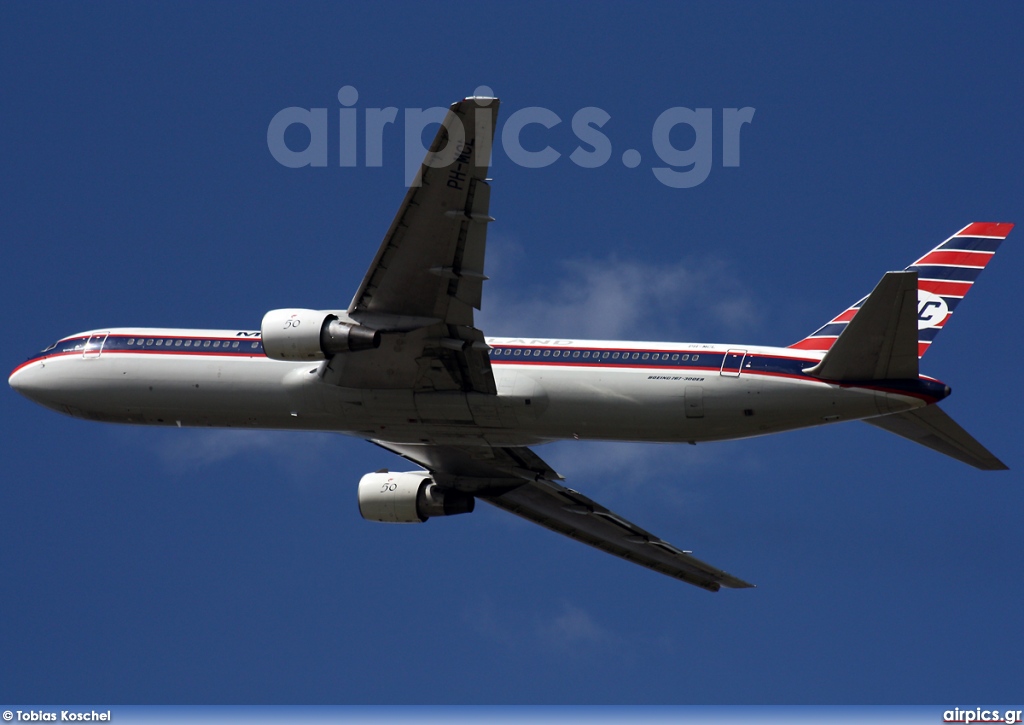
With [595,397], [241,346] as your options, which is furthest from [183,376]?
[595,397]

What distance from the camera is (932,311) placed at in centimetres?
4553

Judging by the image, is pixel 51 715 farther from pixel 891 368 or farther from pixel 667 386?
pixel 891 368

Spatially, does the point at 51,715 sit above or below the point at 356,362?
below

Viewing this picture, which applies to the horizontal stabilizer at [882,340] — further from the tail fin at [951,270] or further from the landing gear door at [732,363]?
the tail fin at [951,270]

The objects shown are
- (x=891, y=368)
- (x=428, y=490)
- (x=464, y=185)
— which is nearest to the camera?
(x=464, y=185)

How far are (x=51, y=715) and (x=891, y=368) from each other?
86.8 feet

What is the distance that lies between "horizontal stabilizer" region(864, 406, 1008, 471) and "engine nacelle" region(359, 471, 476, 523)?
16.2m

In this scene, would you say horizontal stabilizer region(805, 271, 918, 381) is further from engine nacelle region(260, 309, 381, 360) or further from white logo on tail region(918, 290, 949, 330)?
engine nacelle region(260, 309, 381, 360)

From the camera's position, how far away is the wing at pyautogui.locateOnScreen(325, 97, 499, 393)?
38.0 metres

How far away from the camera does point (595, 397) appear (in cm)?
4456

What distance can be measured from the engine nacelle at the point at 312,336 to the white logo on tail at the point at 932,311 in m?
16.7

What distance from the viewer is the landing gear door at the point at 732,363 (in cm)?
4366

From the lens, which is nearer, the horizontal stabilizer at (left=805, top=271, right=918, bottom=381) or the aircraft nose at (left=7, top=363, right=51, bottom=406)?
the horizontal stabilizer at (left=805, top=271, right=918, bottom=381)

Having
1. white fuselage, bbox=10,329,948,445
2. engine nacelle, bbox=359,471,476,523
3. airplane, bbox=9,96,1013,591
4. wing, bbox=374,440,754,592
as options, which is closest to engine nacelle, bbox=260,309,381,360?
airplane, bbox=9,96,1013,591
